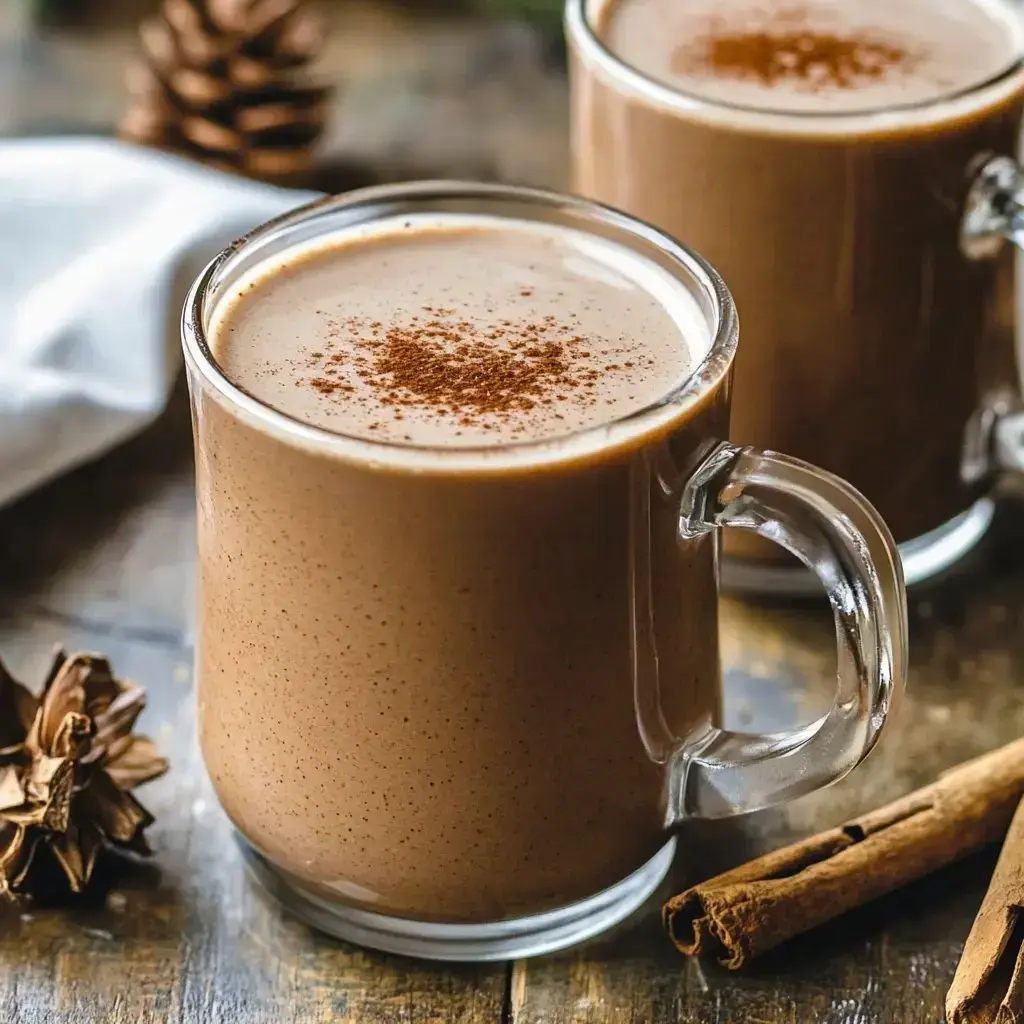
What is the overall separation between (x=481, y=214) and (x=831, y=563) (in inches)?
11.5

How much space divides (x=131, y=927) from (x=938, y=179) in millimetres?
625

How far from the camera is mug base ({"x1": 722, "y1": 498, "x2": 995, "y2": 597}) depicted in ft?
3.95

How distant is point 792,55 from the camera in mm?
1203

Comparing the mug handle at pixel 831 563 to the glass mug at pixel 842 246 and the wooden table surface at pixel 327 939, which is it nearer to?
the wooden table surface at pixel 327 939

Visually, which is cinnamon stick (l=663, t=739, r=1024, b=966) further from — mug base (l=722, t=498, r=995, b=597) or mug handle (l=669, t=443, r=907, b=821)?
mug base (l=722, t=498, r=995, b=597)

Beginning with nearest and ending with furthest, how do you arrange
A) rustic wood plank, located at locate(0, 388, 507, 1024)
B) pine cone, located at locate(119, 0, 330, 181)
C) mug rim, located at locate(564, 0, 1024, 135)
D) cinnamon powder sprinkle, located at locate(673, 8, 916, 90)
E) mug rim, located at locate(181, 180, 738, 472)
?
1. mug rim, located at locate(181, 180, 738, 472)
2. rustic wood plank, located at locate(0, 388, 507, 1024)
3. mug rim, located at locate(564, 0, 1024, 135)
4. cinnamon powder sprinkle, located at locate(673, 8, 916, 90)
5. pine cone, located at locate(119, 0, 330, 181)

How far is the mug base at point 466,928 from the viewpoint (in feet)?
3.04

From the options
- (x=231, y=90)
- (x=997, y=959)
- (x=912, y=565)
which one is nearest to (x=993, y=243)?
(x=912, y=565)

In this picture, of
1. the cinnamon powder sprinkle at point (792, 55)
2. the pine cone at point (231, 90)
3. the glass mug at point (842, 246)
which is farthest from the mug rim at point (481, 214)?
the pine cone at point (231, 90)

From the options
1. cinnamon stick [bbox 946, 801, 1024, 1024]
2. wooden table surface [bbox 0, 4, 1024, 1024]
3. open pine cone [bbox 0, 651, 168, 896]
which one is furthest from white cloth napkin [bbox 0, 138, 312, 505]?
cinnamon stick [bbox 946, 801, 1024, 1024]

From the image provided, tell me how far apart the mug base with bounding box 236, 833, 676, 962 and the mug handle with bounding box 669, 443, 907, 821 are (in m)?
0.11

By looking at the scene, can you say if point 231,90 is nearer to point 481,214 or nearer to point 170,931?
point 481,214

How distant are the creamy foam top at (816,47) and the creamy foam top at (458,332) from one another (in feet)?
0.70

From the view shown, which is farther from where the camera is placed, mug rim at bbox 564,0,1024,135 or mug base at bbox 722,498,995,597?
mug base at bbox 722,498,995,597
